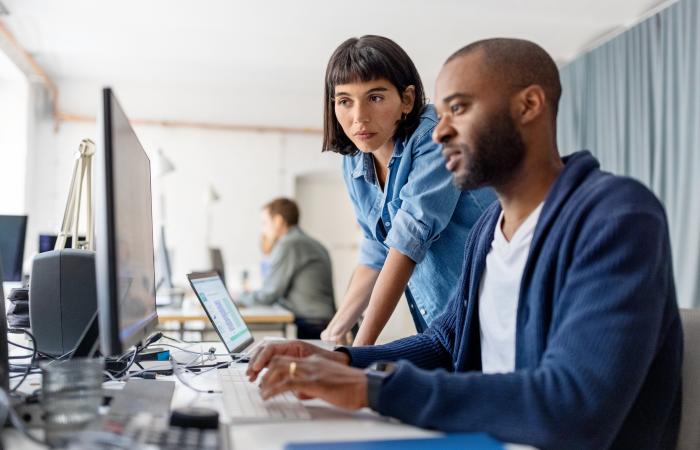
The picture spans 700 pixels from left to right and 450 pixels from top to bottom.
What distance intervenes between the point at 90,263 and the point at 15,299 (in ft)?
0.98

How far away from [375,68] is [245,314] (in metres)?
2.51

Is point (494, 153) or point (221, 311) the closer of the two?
point (494, 153)

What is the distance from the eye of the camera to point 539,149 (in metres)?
1.14

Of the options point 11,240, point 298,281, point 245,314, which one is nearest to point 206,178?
point 298,281

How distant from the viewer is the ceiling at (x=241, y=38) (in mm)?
4984

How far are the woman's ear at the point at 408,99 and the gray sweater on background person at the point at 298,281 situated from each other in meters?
2.70

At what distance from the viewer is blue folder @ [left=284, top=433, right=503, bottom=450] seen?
2.53 feet

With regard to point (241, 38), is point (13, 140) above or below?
below

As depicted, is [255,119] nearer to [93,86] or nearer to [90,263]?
[93,86]

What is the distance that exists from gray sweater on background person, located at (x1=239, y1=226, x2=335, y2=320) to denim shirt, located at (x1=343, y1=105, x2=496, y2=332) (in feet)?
7.93

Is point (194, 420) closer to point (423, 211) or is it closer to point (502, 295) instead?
point (502, 295)

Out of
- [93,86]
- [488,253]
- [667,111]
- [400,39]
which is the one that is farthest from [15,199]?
[488,253]

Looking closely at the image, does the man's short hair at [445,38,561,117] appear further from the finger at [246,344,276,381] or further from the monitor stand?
the monitor stand

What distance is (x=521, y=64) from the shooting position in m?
1.11
